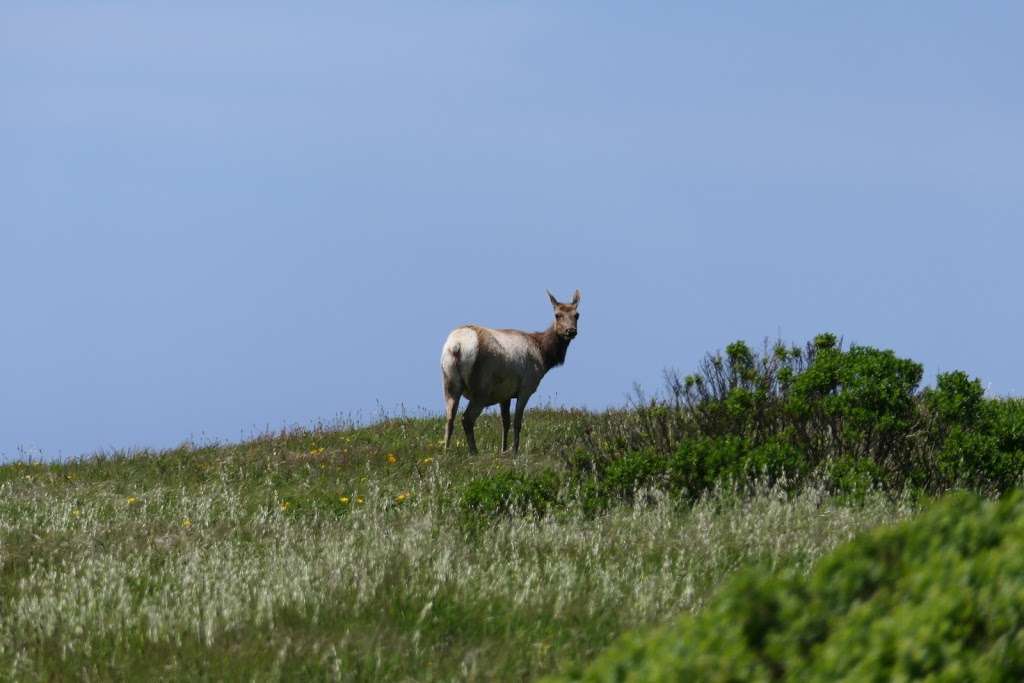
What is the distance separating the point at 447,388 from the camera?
18219 millimetres

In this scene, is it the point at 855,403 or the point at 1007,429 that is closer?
the point at 855,403

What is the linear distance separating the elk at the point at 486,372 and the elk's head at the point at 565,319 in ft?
2.43

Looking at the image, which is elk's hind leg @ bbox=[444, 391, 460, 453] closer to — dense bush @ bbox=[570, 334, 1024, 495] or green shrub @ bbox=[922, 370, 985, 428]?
dense bush @ bbox=[570, 334, 1024, 495]

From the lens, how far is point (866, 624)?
12.7 feet

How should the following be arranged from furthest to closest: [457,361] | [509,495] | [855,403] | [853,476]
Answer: [457,361], [855,403], [853,476], [509,495]

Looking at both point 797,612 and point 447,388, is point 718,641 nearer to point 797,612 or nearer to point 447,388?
point 797,612

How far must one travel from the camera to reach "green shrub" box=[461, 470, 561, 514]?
1138 centimetres

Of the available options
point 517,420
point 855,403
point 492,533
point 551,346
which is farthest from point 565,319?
point 492,533

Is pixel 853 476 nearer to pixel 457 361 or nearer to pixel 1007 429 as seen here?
pixel 1007 429

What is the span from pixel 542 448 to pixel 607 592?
1076cm

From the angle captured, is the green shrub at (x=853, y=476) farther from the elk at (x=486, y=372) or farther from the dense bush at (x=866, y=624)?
the dense bush at (x=866, y=624)

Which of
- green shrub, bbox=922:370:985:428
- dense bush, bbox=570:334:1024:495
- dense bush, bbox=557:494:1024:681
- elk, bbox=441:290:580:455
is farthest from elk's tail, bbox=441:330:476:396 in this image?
dense bush, bbox=557:494:1024:681

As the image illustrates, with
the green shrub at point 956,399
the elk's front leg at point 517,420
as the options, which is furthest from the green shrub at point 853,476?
the elk's front leg at point 517,420

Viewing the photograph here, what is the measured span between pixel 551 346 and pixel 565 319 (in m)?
0.54
